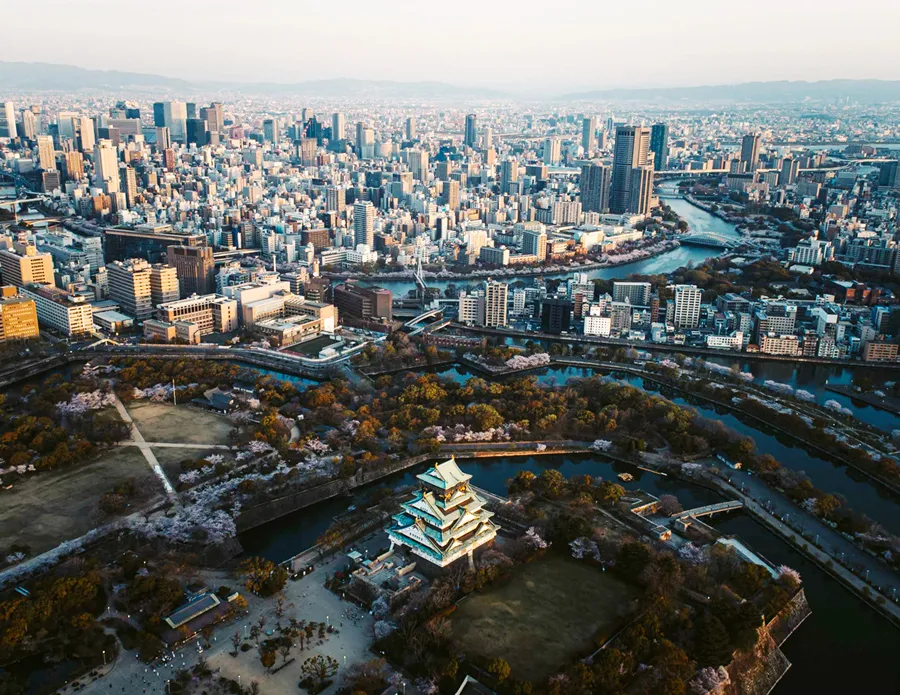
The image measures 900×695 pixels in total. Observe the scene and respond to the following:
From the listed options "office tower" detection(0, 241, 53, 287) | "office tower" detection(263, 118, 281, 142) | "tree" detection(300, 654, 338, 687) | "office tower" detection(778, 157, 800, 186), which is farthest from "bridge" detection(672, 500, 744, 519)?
"office tower" detection(263, 118, 281, 142)

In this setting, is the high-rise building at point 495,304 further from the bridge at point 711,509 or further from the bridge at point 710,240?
the bridge at point 710,240

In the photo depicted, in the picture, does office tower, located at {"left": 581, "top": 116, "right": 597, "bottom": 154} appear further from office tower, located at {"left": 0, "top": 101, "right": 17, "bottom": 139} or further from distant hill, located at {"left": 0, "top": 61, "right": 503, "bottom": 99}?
distant hill, located at {"left": 0, "top": 61, "right": 503, "bottom": 99}

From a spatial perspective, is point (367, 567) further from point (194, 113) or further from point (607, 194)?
point (194, 113)

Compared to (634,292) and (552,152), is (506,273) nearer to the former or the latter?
(634,292)

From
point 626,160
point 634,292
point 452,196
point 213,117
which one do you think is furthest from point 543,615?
point 213,117

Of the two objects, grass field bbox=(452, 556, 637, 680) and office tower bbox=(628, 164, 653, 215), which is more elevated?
office tower bbox=(628, 164, 653, 215)

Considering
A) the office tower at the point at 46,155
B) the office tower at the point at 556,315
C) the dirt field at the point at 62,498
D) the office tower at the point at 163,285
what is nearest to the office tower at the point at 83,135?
the office tower at the point at 46,155

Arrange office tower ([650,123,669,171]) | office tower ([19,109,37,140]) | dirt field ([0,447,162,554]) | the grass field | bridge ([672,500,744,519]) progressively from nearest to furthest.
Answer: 1. the grass field
2. dirt field ([0,447,162,554])
3. bridge ([672,500,744,519])
4. office tower ([650,123,669,171])
5. office tower ([19,109,37,140])
